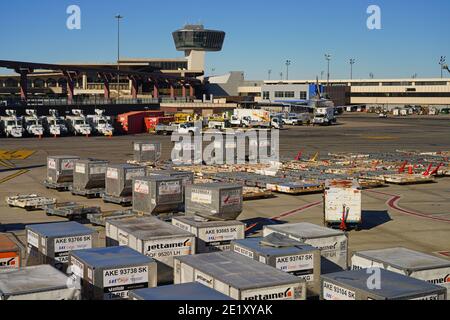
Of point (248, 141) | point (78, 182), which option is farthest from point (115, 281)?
point (248, 141)

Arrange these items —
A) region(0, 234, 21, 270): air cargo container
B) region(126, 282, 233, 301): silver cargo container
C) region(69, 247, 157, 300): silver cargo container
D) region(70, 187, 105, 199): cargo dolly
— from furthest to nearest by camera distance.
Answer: region(70, 187, 105, 199): cargo dolly < region(0, 234, 21, 270): air cargo container < region(69, 247, 157, 300): silver cargo container < region(126, 282, 233, 301): silver cargo container

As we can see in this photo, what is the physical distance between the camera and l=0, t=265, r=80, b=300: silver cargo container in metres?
9.80

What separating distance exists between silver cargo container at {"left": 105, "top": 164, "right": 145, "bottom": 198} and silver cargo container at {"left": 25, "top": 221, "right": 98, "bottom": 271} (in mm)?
10718

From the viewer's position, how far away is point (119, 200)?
88.0 ft

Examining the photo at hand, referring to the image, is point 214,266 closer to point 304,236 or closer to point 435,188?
point 304,236

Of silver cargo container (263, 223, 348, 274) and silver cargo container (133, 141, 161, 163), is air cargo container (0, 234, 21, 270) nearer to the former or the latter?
silver cargo container (263, 223, 348, 274)

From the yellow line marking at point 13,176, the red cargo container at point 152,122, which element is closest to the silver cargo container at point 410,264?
the yellow line marking at point 13,176

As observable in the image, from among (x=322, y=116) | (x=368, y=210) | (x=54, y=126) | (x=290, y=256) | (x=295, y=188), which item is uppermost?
(x=322, y=116)

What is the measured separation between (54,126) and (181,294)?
208ft

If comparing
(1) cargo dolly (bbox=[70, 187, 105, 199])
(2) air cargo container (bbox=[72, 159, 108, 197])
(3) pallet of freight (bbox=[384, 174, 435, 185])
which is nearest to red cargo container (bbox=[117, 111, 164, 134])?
(3) pallet of freight (bbox=[384, 174, 435, 185])

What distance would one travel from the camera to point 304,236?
594 inches

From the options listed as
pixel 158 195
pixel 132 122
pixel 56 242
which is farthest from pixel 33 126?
pixel 56 242

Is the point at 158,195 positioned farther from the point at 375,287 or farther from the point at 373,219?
the point at 375,287

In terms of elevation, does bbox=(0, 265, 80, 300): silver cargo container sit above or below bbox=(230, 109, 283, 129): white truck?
below
